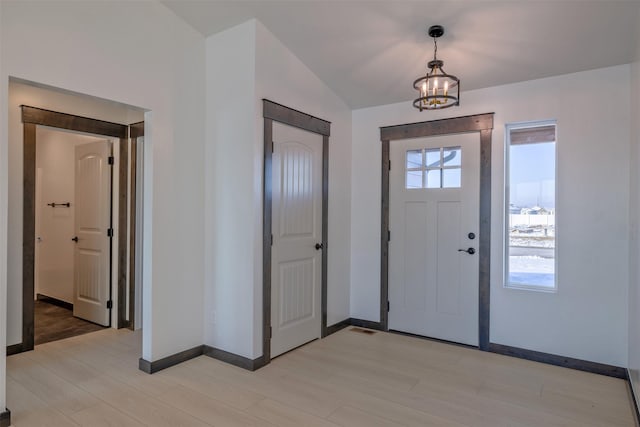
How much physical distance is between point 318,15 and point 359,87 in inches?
44.8

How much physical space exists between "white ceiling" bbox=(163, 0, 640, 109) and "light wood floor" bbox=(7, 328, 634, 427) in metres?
2.55

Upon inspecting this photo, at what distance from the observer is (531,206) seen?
359cm

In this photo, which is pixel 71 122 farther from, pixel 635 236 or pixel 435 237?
pixel 635 236

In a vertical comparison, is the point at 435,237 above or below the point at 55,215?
below

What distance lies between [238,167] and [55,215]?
3.73 metres

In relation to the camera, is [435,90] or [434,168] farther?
[434,168]

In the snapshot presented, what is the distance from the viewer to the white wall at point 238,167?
3270 millimetres

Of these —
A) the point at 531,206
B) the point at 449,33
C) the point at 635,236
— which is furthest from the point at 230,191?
the point at 635,236

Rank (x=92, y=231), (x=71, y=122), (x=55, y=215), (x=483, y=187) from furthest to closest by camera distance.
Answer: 1. (x=55, y=215)
2. (x=92, y=231)
3. (x=71, y=122)
4. (x=483, y=187)

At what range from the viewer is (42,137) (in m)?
5.60

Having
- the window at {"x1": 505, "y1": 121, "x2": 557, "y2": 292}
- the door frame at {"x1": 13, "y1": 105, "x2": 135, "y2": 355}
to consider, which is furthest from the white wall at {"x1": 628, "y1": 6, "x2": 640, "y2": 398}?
the door frame at {"x1": 13, "y1": 105, "x2": 135, "y2": 355}

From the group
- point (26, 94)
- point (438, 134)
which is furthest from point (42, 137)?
point (438, 134)

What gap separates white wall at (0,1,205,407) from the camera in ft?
8.47

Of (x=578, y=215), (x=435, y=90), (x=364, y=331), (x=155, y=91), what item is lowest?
(x=364, y=331)
